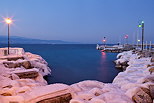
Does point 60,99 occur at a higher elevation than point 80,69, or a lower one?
higher

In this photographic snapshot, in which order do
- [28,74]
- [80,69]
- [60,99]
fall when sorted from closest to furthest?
[60,99]
[28,74]
[80,69]

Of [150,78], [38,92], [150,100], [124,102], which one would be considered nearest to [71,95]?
[38,92]

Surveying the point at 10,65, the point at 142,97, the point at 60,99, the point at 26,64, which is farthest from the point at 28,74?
the point at 142,97

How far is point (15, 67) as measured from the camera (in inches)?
476

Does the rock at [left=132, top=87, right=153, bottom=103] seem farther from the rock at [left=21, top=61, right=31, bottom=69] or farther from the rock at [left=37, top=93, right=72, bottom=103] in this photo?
the rock at [left=21, top=61, right=31, bottom=69]

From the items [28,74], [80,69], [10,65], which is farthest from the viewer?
[80,69]

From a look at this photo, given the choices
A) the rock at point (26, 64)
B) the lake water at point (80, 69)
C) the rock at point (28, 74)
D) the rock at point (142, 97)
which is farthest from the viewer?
the lake water at point (80, 69)

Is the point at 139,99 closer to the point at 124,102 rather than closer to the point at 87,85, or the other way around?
the point at 124,102

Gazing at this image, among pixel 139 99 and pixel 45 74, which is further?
pixel 45 74

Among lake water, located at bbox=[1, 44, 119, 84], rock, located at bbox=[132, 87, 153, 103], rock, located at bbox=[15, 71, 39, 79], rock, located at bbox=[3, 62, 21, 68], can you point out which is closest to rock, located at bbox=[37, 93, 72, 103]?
rock, located at bbox=[132, 87, 153, 103]

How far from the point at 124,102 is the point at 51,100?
7.71ft

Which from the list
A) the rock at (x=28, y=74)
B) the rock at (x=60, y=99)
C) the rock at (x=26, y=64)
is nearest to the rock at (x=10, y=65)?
the rock at (x=26, y=64)

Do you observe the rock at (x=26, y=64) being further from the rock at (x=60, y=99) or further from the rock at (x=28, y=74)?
the rock at (x=60, y=99)

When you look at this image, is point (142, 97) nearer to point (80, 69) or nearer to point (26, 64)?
point (26, 64)
